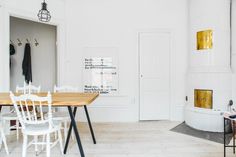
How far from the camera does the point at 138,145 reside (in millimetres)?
2930

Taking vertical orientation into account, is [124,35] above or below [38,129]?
above

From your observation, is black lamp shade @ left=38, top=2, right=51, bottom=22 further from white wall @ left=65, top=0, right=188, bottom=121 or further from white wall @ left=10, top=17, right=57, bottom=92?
white wall @ left=10, top=17, right=57, bottom=92

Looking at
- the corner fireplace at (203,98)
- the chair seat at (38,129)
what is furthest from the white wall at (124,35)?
Result: the chair seat at (38,129)

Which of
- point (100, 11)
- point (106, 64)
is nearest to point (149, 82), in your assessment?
point (106, 64)

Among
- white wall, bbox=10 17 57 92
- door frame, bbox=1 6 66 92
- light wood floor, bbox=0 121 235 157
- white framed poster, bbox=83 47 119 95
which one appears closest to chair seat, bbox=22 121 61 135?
light wood floor, bbox=0 121 235 157

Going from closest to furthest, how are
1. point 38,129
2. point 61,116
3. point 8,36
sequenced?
point 38,129 < point 61,116 < point 8,36

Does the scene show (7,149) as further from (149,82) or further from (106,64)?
(149,82)

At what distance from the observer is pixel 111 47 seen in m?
4.38

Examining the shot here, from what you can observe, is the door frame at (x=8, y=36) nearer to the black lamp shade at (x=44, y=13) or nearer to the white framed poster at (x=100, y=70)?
the white framed poster at (x=100, y=70)

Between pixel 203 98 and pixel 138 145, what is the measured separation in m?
1.60

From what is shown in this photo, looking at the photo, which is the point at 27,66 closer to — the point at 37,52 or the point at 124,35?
the point at 37,52

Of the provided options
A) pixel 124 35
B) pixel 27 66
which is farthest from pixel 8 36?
pixel 124 35

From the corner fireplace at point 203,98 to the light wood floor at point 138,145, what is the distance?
726 mm

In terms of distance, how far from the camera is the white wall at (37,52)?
4824 mm
